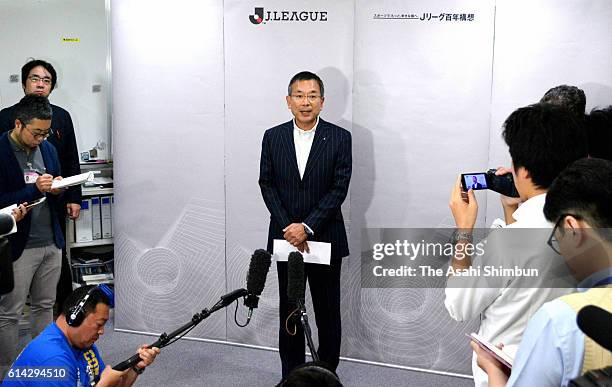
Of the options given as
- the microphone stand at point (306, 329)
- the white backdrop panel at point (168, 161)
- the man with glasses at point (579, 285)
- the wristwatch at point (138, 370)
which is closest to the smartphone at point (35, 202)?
the white backdrop panel at point (168, 161)

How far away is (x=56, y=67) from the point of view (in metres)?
4.90

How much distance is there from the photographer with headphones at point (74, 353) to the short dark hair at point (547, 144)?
140 centimetres

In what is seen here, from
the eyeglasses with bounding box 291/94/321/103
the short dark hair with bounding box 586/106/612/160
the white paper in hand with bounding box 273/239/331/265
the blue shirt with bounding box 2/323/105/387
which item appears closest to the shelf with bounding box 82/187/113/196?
the white paper in hand with bounding box 273/239/331/265

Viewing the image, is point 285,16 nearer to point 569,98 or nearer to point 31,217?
point 569,98

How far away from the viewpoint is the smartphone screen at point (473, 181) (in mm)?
2324

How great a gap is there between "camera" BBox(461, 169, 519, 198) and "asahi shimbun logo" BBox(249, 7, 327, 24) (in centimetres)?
168

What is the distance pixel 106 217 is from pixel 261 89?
1.56 meters

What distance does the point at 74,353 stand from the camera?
104 inches

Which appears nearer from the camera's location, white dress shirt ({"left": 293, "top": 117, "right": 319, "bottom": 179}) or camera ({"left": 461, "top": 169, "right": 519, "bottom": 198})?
camera ({"left": 461, "top": 169, "right": 519, "bottom": 198})

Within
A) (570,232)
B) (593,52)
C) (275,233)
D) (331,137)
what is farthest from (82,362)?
(593,52)

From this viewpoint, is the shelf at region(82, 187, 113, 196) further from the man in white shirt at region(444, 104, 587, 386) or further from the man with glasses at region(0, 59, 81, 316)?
the man in white shirt at region(444, 104, 587, 386)

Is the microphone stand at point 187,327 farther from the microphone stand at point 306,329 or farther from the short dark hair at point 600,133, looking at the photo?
the short dark hair at point 600,133

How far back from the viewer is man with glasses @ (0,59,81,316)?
412 cm

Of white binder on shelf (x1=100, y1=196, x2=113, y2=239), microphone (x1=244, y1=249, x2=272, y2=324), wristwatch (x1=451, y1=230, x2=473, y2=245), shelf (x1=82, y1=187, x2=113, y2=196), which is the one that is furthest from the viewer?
white binder on shelf (x1=100, y1=196, x2=113, y2=239)
